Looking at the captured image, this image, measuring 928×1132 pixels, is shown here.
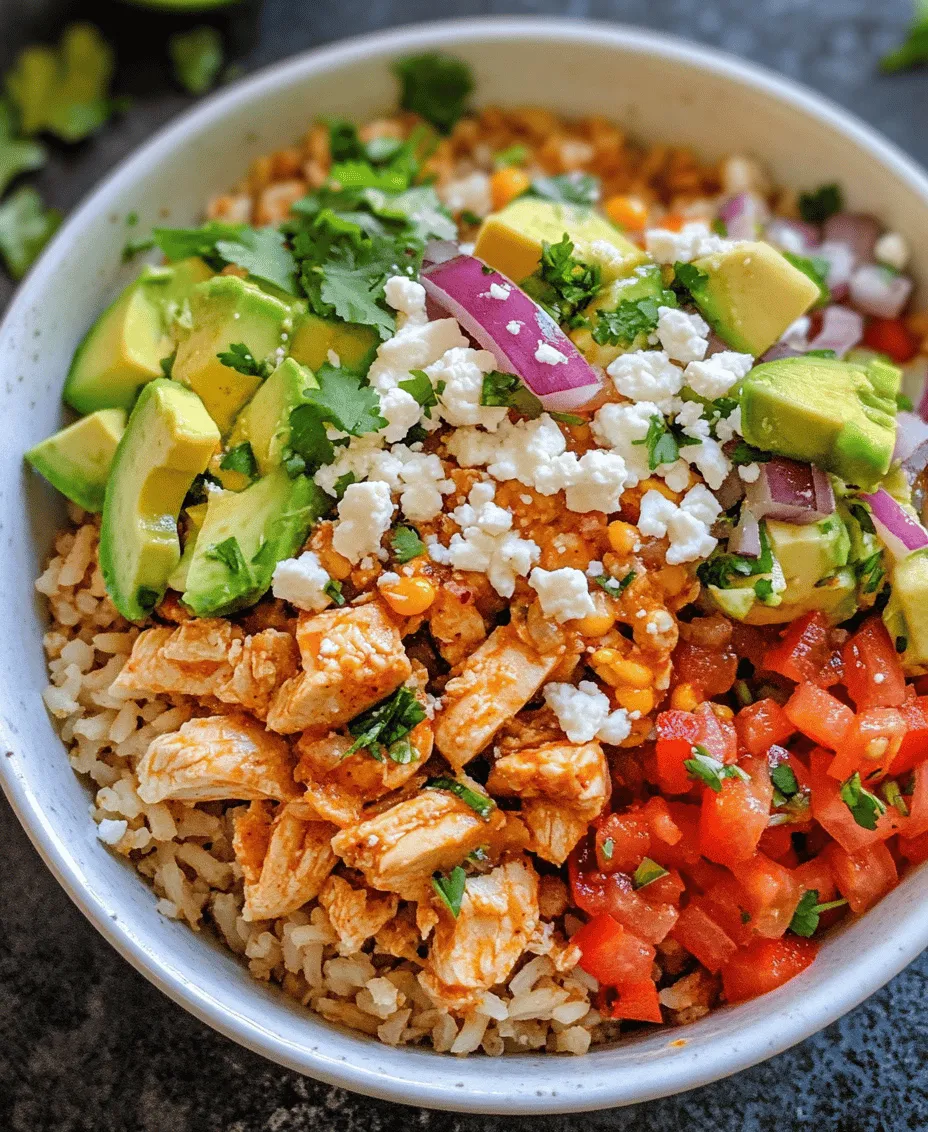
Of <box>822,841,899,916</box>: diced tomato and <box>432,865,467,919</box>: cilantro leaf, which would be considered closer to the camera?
<box>432,865,467,919</box>: cilantro leaf

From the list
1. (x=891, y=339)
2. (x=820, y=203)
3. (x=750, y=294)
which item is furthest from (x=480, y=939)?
(x=820, y=203)

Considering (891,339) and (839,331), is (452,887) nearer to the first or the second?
(839,331)

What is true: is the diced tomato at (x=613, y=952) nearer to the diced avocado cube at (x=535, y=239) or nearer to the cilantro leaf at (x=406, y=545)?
the cilantro leaf at (x=406, y=545)

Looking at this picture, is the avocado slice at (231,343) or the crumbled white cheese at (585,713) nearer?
the crumbled white cheese at (585,713)

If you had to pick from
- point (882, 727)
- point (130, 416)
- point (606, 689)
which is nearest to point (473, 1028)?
point (606, 689)

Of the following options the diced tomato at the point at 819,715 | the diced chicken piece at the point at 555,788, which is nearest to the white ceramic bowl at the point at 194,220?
the diced tomato at the point at 819,715

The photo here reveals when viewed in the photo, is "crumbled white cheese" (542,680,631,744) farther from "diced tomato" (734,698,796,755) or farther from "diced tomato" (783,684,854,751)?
"diced tomato" (783,684,854,751)

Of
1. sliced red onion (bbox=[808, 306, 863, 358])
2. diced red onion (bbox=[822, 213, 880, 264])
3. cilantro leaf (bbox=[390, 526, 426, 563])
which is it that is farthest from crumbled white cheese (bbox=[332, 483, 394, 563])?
diced red onion (bbox=[822, 213, 880, 264])
